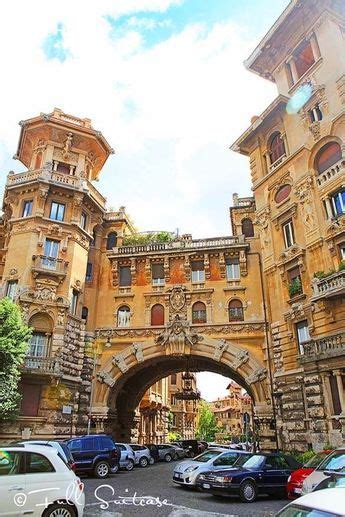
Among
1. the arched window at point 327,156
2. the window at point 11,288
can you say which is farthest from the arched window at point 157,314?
the arched window at point 327,156

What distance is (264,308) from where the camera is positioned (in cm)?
2552

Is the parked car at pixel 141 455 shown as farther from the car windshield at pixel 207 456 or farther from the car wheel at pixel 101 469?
the car windshield at pixel 207 456

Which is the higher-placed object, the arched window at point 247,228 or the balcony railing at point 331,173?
the arched window at point 247,228

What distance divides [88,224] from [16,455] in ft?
75.4

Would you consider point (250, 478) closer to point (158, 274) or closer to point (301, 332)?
point (301, 332)

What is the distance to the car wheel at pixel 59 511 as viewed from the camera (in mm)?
6766

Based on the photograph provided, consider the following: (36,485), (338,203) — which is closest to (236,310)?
(338,203)

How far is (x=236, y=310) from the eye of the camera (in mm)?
26375

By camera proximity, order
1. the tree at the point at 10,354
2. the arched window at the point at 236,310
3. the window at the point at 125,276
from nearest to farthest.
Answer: the tree at the point at 10,354
the arched window at the point at 236,310
the window at the point at 125,276

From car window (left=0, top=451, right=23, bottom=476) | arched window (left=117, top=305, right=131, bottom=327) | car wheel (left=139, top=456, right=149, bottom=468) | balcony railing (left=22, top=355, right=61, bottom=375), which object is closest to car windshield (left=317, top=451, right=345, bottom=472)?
car window (left=0, top=451, right=23, bottom=476)

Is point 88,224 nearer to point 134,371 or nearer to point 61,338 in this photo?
point 61,338

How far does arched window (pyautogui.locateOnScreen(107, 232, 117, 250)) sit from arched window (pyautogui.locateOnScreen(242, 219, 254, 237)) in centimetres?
1030

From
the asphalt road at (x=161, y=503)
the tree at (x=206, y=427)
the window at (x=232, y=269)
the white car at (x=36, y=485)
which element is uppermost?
the window at (x=232, y=269)

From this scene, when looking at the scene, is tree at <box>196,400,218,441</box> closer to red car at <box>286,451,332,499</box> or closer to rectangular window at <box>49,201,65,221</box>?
rectangular window at <box>49,201,65,221</box>
